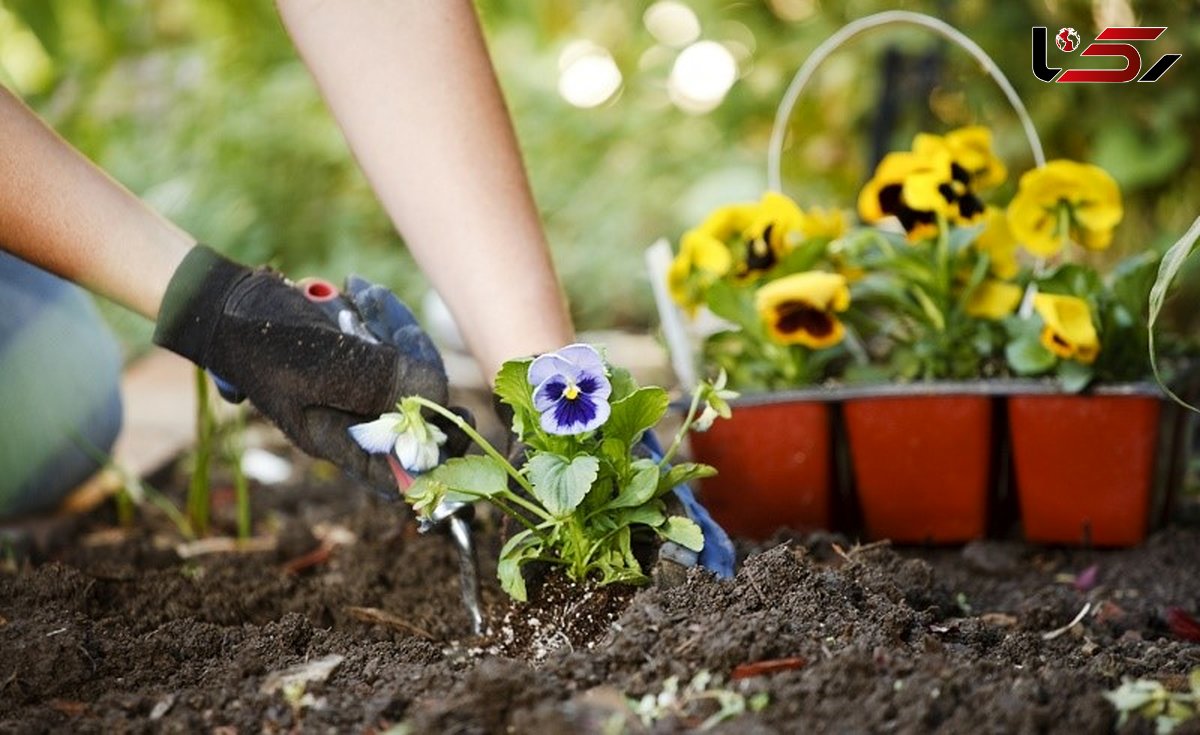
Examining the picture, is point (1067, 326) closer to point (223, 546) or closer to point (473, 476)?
point (473, 476)

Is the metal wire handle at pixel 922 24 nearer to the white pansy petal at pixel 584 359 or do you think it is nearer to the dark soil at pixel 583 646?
the dark soil at pixel 583 646

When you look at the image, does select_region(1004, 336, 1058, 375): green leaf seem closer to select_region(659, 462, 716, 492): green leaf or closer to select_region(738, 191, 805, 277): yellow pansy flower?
select_region(738, 191, 805, 277): yellow pansy flower

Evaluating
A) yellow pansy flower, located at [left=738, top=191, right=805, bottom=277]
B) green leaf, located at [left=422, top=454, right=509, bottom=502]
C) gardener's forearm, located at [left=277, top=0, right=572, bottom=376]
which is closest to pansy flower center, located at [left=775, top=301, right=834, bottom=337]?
yellow pansy flower, located at [left=738, top=191, right=805, bottom=277]

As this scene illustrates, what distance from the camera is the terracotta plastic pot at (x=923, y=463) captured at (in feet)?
5.52

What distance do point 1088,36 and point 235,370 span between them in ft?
8.33

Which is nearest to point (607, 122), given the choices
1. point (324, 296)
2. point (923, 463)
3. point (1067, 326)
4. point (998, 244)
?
point (998, 244)

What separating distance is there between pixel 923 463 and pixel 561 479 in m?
0.73

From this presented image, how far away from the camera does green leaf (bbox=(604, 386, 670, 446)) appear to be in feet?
3.84

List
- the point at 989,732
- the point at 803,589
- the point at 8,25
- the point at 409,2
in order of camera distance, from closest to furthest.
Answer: the point at 989,732 → the point at 803,589 → the point at 409,2 → the point at 8,25

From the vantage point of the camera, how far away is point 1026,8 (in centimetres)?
306

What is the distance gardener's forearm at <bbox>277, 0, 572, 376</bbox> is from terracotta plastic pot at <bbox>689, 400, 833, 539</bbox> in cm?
41

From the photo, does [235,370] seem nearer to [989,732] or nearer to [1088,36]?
[989,732]

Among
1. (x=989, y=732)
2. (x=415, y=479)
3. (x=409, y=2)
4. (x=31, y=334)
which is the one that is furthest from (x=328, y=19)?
(x=989, y=732)

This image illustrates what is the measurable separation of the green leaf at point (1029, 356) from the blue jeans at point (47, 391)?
1.32 meters
